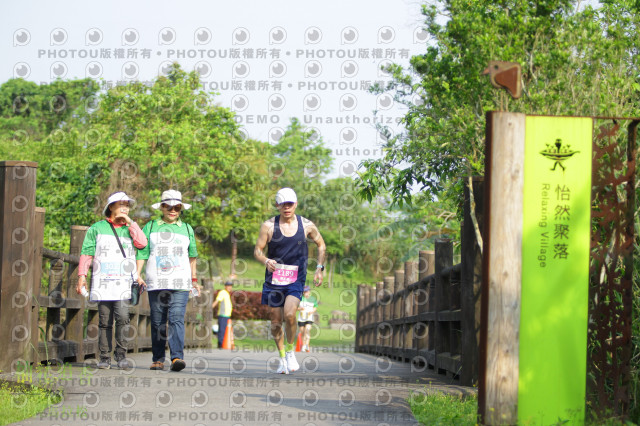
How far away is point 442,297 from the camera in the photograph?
942cm

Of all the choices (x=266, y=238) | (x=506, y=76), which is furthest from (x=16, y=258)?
(x=506, y=76)

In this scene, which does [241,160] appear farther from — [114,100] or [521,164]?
[521,164]

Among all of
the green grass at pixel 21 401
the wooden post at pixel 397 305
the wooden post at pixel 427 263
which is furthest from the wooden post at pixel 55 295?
the wooden post at pixel 397 305

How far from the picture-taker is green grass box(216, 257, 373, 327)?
53.5 meters

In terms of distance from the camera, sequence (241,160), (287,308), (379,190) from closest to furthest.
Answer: (287,308) → (379,190) → (241,160)

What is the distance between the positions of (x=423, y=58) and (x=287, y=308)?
438cm

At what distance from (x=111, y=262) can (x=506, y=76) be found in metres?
5.19

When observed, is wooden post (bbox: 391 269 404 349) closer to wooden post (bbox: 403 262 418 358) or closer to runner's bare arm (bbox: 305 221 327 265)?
wooden post (bbox: 403 262 418 358)

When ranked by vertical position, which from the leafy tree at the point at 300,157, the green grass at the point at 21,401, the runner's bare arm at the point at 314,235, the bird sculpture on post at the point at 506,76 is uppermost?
the leafy tree at the point at 300,157

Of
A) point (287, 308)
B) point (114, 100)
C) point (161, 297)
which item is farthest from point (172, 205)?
point (114, 100)

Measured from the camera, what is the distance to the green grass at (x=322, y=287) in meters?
53.5

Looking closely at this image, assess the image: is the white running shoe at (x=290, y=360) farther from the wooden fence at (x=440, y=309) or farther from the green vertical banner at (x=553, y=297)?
the green vertical banner at (x=553, y=297)

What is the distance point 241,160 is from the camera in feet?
121

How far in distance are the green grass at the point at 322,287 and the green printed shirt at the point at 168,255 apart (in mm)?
38099
